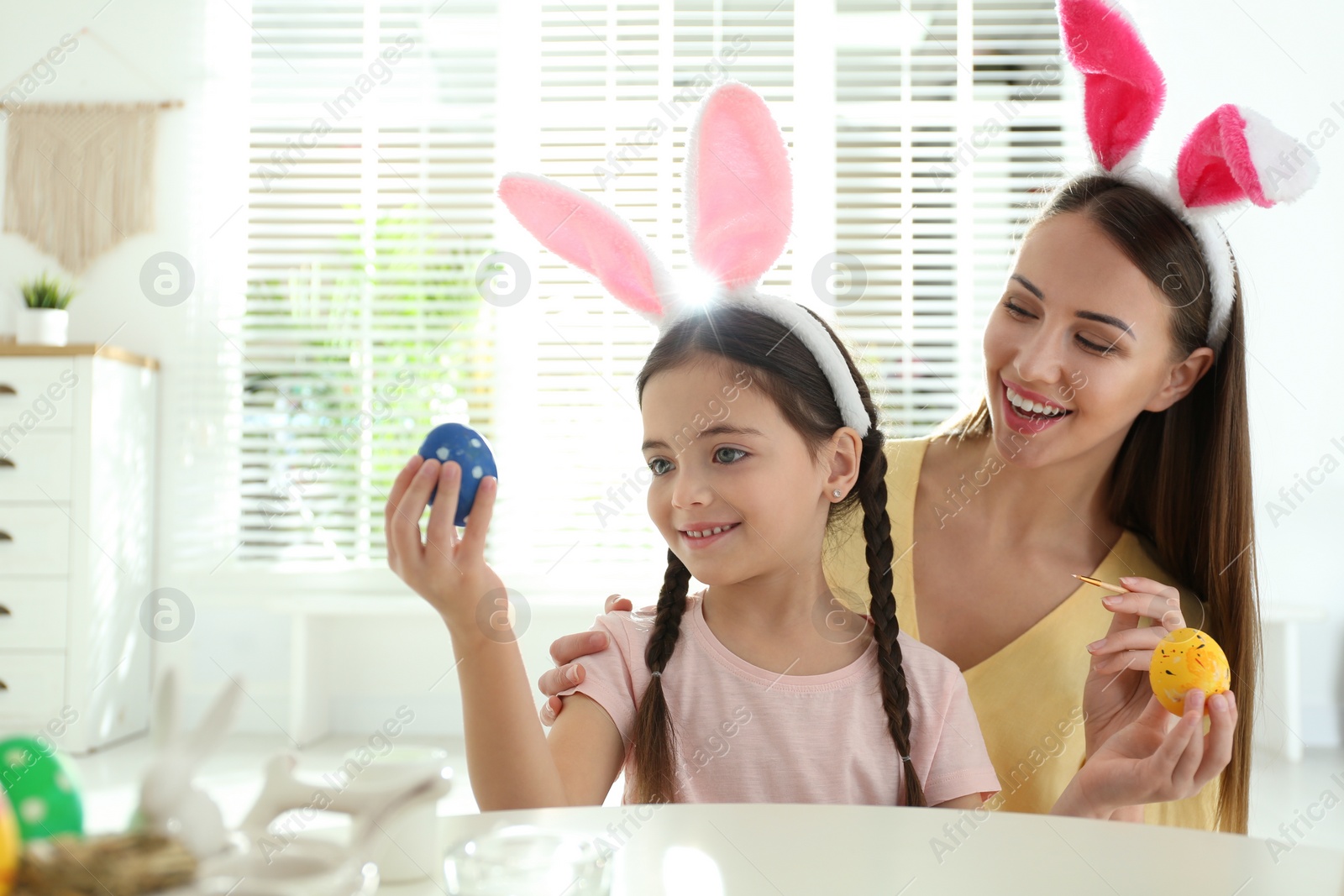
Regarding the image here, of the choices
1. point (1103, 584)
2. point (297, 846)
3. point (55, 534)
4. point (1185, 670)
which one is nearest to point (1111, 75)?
point (1103, 584)

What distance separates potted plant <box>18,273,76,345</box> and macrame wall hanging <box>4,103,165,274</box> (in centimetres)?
27

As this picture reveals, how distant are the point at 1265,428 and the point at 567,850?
132 inches

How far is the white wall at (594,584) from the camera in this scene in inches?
126

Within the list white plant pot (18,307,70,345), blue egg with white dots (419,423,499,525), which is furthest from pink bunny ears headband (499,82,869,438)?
white plant pot (18,307,70,345)

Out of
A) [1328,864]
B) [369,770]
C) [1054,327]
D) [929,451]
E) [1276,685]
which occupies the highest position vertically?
[1054,327]

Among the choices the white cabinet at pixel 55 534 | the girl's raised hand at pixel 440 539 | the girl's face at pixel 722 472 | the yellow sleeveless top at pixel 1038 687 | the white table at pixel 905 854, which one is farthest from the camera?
the white cabinet at pixel 55 534

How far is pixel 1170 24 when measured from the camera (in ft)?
10.9

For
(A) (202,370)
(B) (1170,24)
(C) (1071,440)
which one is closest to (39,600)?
(A) (202,370)

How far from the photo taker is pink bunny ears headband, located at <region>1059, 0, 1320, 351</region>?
118 centimetres

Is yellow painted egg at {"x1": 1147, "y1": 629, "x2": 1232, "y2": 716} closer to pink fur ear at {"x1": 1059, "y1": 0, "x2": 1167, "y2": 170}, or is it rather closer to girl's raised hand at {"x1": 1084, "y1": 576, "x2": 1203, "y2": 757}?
girl's raised hand at {"x1": 1084, "y1": 576, "x2": 1203, "y2": 757}

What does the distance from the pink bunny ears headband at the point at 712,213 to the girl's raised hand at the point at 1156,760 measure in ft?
1.51

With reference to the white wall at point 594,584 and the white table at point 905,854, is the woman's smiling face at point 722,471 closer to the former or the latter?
the white table at point 905,854

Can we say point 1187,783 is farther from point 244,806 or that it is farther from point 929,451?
point 244,806

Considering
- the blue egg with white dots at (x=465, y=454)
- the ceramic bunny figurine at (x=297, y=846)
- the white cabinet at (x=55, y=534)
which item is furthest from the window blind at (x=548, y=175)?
the ceramic bunny figurine at (x=297, y=846)
